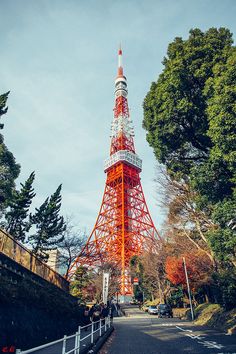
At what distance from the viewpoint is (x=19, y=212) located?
20797 millimetres

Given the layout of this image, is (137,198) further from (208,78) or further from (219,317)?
(208,78)

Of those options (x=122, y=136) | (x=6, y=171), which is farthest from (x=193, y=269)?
(x=122, y=136)

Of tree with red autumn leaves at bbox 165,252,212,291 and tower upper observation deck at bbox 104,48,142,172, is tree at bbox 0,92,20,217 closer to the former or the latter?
tree with red autumn leaves at bbox 165,252,212,291

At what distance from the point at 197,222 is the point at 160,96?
7461 mm

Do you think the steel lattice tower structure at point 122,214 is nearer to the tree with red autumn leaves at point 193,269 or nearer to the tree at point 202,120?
the tree with red autumn leaves at point 193,269

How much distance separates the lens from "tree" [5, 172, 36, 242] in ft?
68.3

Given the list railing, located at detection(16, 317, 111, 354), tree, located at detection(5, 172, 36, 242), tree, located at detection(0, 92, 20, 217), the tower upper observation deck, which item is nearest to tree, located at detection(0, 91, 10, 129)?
tree, located at detection(0, 92, 20, 217)

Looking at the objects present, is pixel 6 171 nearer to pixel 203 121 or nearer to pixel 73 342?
pixel 73 342

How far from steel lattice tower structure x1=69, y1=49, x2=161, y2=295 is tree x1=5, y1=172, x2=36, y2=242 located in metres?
8.92

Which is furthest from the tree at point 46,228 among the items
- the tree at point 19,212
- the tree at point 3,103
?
the tree at point 3,103

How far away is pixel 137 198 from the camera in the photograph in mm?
37594

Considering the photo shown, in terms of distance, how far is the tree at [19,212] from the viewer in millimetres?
20828

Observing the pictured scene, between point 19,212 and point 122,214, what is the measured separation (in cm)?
1666

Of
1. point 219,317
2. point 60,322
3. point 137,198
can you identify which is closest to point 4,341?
point 60,322
